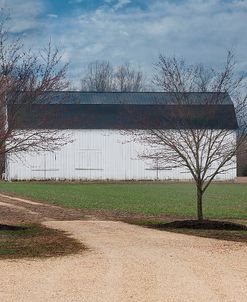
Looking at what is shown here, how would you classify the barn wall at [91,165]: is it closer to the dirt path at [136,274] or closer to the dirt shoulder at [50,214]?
the dirt shoulder at [50,214]

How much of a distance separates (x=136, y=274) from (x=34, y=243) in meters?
5.46

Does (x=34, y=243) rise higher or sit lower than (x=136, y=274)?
higher

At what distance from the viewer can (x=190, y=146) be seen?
21.1m

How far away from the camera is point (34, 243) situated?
1580 cm

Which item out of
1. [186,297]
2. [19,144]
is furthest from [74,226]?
[186,297]

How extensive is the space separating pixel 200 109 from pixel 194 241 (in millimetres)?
6440

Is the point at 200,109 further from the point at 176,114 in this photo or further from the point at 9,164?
the point at 9,164

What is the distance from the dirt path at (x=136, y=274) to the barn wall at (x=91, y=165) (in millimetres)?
47460

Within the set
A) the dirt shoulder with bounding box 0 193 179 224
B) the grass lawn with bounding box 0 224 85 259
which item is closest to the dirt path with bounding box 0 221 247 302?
the grass lawn with bounding box 0 224 85 259

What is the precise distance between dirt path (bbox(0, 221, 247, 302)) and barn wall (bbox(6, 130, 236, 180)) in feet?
156

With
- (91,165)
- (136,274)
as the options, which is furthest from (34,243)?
(91,165)

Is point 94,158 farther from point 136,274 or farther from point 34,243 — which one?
point 136,274

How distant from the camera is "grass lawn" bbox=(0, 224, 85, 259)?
45.7ft

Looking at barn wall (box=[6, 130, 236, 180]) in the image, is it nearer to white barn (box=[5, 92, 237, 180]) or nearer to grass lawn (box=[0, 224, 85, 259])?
white barn (box=[5, 92, 237, 180])
